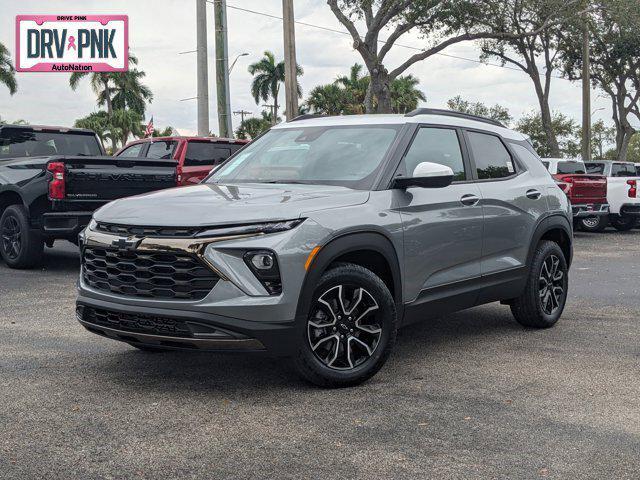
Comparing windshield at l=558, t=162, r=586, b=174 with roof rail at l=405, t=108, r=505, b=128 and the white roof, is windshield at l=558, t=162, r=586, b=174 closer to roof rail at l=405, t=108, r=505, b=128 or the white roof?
roof rail at l=405, t=108, r=505, b=128

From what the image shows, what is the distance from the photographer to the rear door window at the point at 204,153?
1288cm

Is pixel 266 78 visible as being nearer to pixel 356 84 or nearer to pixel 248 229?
pixel 356 84

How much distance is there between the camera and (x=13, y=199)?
11.2 metres

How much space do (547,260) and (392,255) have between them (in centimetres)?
235

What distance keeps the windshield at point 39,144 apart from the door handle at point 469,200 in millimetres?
7795

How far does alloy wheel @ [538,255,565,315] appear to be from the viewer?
283 inches

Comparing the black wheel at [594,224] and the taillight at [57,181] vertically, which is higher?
the taillight at [57,181]

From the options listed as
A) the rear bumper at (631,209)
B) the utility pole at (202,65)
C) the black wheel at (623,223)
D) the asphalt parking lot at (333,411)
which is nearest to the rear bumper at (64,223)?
the asphalt parking lot at (333,411)

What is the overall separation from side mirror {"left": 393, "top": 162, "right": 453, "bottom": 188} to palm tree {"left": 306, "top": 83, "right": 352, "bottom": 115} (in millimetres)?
53962

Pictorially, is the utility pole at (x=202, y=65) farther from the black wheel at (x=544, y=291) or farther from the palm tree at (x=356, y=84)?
the palm tree at (x=356, y=84)

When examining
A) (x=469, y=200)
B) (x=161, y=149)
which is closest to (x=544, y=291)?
(x=469, y=200)

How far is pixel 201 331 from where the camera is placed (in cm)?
470

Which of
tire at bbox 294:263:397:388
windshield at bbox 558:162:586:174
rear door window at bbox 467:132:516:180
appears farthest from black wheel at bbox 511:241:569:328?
windshield at bbox 558:162:586:174

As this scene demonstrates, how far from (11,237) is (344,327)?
7.50 m
